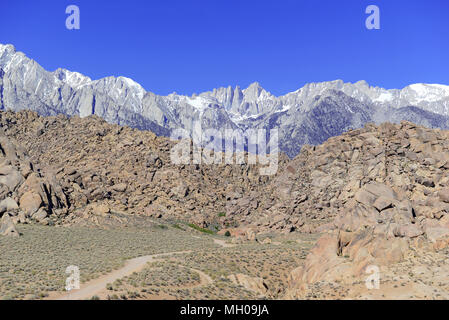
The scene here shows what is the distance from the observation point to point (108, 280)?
34.9m

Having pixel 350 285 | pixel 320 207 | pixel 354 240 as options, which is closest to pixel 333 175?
pixel 320 207

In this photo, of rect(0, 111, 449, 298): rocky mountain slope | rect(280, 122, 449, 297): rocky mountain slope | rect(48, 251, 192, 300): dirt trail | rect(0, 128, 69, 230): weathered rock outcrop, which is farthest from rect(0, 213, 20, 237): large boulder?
rect(280, 122, 449, 297): rocky mountain slope

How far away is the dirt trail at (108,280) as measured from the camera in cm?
2966

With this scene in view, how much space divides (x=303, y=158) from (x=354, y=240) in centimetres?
5859

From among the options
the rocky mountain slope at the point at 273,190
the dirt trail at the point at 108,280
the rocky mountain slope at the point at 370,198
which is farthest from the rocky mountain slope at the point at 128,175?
the dirt trail at the point at 108,280

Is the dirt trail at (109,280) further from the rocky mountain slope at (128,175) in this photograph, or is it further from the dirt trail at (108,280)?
the rocky mountain slope at (128,175)

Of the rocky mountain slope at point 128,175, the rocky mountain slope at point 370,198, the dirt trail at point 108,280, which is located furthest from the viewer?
the rocky mountain slope at point 128,175

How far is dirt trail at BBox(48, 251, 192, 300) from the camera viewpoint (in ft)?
97.3

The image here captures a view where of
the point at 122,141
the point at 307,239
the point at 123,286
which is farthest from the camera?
the point at 122,141

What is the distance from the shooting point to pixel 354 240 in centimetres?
3684

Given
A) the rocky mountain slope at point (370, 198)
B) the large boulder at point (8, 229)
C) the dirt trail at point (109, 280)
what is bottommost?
the dirt trail at point (109, 280)

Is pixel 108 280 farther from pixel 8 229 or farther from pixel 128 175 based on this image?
pixel 128 175
